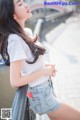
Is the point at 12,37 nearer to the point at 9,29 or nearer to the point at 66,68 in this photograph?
the point at 9,29

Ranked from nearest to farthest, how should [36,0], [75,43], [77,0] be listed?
1. [75,43]
2. [77,0]
3. [36,0]

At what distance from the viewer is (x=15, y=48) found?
1386 mm

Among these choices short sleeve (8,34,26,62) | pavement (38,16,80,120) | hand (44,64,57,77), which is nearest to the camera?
short sleeve (8,34,26,62)

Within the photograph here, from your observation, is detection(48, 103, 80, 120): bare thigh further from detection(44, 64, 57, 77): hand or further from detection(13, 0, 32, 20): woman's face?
detection(13, 0, 32, 20): woman's face

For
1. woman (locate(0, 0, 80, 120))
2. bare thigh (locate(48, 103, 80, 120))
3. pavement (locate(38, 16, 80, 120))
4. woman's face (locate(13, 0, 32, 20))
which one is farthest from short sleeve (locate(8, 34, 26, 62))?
pavement (locate(38, 16, 80, 120))

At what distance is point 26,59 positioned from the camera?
4.78 ft

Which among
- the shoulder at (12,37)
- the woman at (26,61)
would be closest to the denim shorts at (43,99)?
the woman at (26,61)

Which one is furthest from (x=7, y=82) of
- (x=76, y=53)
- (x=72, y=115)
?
(x=76, y=53)

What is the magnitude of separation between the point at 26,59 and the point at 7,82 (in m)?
0.26

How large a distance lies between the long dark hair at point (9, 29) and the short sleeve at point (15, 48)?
0.02m

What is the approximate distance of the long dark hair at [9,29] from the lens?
139 centimetres

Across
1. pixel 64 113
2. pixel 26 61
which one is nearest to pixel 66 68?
pixel 64 113

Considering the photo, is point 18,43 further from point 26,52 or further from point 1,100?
point 1,100

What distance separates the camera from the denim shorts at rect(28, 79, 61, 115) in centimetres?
150
